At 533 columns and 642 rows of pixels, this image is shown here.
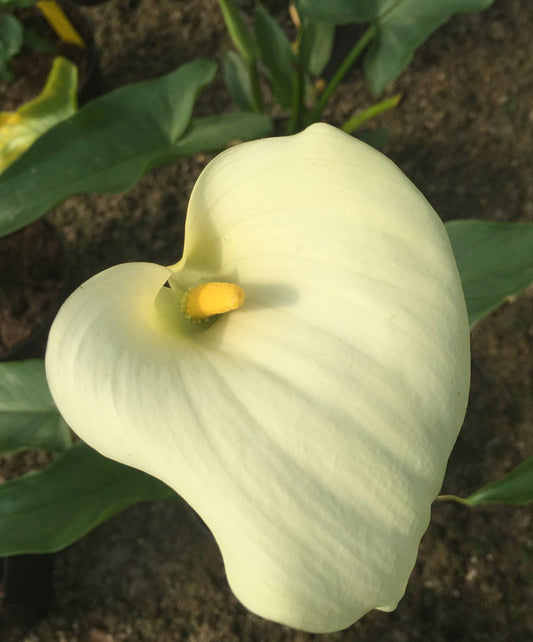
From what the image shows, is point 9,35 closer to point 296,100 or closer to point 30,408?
point 296,100

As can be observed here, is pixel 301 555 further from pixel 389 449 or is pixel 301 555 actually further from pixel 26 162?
pixel 26 162

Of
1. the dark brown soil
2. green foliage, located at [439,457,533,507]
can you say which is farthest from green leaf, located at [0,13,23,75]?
green foliage, located at [439,457,533,507]

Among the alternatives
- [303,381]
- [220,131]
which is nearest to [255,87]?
[220,131]

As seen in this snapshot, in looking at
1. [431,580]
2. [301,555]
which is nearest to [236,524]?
[301,555]

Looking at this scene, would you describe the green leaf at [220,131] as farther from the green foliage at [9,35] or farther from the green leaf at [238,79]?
the green foliage at [9,35]

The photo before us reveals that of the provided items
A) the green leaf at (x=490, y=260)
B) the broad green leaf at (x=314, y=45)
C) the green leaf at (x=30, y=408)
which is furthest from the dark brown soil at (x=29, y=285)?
the green leaf at (x=490, y=260)

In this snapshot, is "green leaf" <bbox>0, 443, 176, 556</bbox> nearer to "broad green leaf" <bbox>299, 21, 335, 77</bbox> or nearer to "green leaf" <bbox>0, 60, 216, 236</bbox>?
"green leaf" <bbox>0, 60, 216, 236</bbox>
